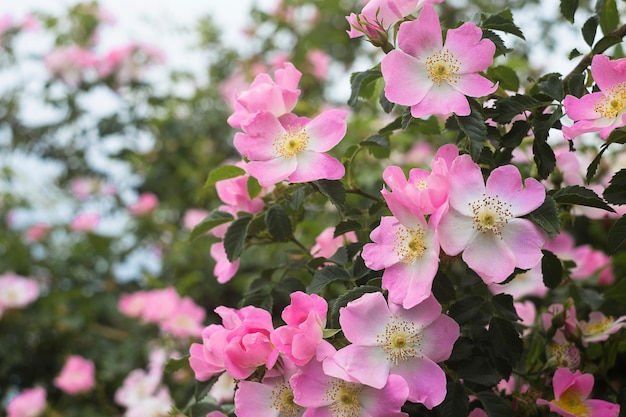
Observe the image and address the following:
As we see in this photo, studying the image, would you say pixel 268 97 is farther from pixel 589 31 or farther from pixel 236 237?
pixel 589 31

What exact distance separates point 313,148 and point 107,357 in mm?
1550

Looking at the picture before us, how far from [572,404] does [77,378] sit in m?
1.55

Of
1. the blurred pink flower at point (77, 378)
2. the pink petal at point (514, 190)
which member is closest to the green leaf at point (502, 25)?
the pink petal at point (514, 190)

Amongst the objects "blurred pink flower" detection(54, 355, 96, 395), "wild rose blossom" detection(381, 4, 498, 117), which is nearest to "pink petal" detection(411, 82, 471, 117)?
"wild rose blossom" detection(381, 4, 498, 117)

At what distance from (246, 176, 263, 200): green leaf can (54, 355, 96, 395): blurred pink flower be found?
134 cm

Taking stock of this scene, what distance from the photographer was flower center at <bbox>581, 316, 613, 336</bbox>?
0.91 metres

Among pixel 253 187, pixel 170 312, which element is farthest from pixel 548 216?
pixel 170 312

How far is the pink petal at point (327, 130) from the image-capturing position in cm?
78

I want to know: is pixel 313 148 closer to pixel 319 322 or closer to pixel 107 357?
pixel 319 322

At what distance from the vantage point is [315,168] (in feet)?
2.46

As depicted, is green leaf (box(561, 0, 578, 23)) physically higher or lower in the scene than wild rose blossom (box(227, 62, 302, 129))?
higher

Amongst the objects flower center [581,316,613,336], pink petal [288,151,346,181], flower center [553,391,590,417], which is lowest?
flower center [581,316,613,336]

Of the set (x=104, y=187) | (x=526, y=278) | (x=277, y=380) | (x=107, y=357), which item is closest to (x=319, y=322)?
(x=277, y=380)

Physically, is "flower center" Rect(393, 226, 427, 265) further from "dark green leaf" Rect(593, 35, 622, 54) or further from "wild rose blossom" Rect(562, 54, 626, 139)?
"dark green leaf" Rect(593, 35, 622, 54)
